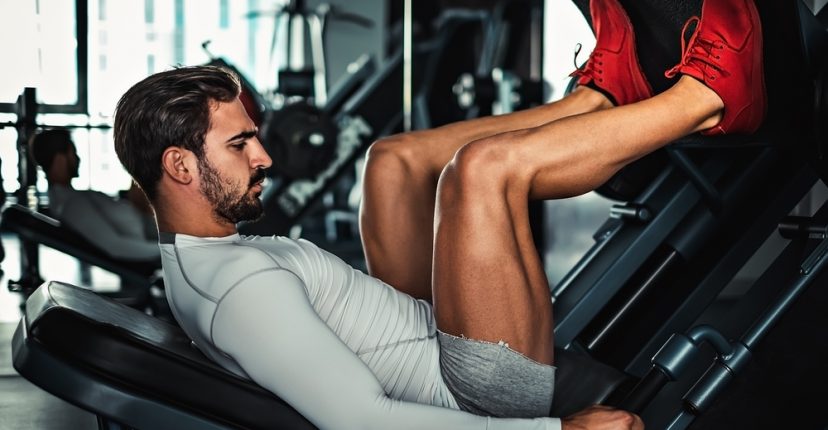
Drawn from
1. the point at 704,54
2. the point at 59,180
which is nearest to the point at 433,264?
the point at 704,54

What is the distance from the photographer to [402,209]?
4.88 feet

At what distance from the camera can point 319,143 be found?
418 centimetres

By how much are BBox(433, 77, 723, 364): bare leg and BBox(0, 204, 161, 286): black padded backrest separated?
7.04ft

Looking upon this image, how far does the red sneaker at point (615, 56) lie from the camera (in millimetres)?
1542

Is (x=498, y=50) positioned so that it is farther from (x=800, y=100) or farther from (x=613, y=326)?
(x=800, y=100)

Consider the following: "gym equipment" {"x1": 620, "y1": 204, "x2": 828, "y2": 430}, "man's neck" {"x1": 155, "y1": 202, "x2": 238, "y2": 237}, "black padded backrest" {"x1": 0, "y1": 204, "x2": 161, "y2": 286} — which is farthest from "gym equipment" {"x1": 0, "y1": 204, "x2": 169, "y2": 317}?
"gym equipment" {"x1": 620, "y1": 204, "x2": 828, "y2": 430}

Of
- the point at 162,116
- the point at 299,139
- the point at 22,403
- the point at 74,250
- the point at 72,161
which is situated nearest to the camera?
the point at 162,116

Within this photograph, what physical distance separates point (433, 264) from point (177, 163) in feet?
1.27

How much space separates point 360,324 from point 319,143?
9.78ft

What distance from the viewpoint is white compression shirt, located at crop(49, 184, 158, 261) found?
324 cm

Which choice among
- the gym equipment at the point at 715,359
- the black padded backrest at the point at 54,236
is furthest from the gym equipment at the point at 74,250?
the gym equipment at the point at 715,359

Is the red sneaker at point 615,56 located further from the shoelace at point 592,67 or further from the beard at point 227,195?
the beard at point 227,195

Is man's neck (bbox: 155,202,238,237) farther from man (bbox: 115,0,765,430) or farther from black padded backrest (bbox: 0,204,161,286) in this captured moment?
black padded backrest (bbox: 0,204,161,286)

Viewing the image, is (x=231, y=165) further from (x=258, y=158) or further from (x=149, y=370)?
(x=149, y=370)
